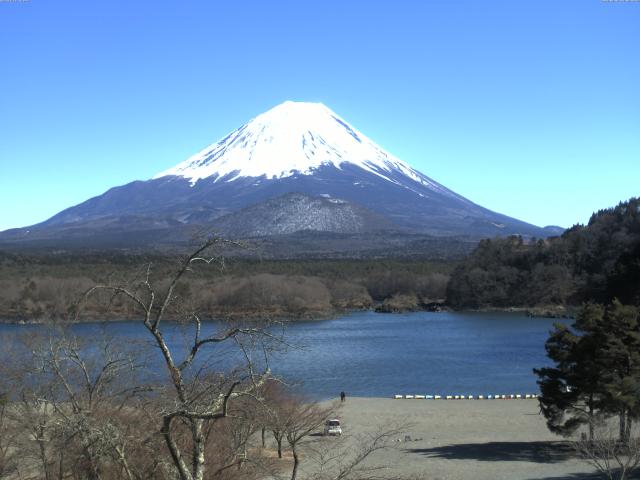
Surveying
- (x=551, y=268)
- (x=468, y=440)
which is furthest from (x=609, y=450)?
(x=551, y=268)

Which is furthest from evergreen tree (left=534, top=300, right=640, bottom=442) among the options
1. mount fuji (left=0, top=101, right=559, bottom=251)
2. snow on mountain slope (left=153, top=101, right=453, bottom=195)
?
snow on mountain slope (left=153, top=101, right=453, bottom=195)

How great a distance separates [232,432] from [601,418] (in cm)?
799

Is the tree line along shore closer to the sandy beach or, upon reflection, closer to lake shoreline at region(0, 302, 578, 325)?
lake shoreline at region(0, 302, 578, 325)

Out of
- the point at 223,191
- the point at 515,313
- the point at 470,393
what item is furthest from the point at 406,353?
the point at 223,191

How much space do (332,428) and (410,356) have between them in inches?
619

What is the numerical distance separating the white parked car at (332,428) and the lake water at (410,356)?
1170 mm

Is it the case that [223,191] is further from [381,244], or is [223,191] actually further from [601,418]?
[601,418]

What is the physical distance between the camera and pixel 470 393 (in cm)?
2338

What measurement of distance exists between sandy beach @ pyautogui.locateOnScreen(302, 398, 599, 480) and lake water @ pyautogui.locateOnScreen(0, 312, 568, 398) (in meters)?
1.96

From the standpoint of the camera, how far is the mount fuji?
126312mm

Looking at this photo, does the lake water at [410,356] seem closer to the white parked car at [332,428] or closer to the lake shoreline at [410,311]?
the white parked car at [332,428]

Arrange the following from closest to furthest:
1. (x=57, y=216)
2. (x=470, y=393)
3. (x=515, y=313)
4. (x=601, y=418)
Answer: (x=601, y=418), (x=470, y=393), (x=515, y=313), (x=57, y=216)

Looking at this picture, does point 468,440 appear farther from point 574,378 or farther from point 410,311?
point 410,311

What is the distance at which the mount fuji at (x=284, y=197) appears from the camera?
414ft
